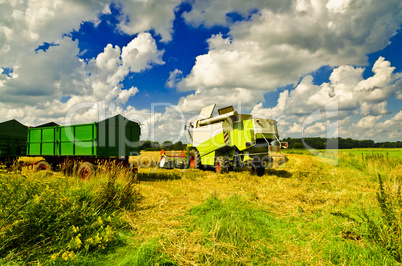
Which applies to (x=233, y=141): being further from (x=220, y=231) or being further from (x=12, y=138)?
(x=12, y=138)

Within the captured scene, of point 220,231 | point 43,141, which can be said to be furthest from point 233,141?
point 43,141

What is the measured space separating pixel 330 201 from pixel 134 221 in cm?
467

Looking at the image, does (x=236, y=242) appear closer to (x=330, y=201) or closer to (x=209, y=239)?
(x=209, y=239)

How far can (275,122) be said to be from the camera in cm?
1073

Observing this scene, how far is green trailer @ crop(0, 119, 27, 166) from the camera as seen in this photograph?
41.7ft

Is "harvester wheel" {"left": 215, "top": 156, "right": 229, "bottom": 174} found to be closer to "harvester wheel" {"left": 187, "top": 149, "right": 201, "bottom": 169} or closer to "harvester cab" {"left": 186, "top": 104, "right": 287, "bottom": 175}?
"harvester cab" {"left": 186, "top": 104, "right": 287, "bottom": 175}

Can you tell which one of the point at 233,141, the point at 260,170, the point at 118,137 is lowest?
the point at 260,170

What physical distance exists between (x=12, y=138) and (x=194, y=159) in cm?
1171

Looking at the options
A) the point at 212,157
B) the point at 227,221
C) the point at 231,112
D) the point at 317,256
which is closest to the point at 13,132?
the point at 212,157

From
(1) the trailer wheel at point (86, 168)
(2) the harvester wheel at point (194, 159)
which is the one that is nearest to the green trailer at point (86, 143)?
(1) the trailer wheel at point (86, 168)

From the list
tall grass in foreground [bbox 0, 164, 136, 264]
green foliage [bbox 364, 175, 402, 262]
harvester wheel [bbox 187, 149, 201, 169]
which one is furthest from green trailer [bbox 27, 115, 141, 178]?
green foliage [bbox 364, 175, 402, 262]

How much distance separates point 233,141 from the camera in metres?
10.7

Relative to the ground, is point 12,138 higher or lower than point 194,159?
higher

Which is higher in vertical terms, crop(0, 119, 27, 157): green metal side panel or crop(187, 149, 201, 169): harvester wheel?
crop(0, 119, 27, 157): green metal side panel
